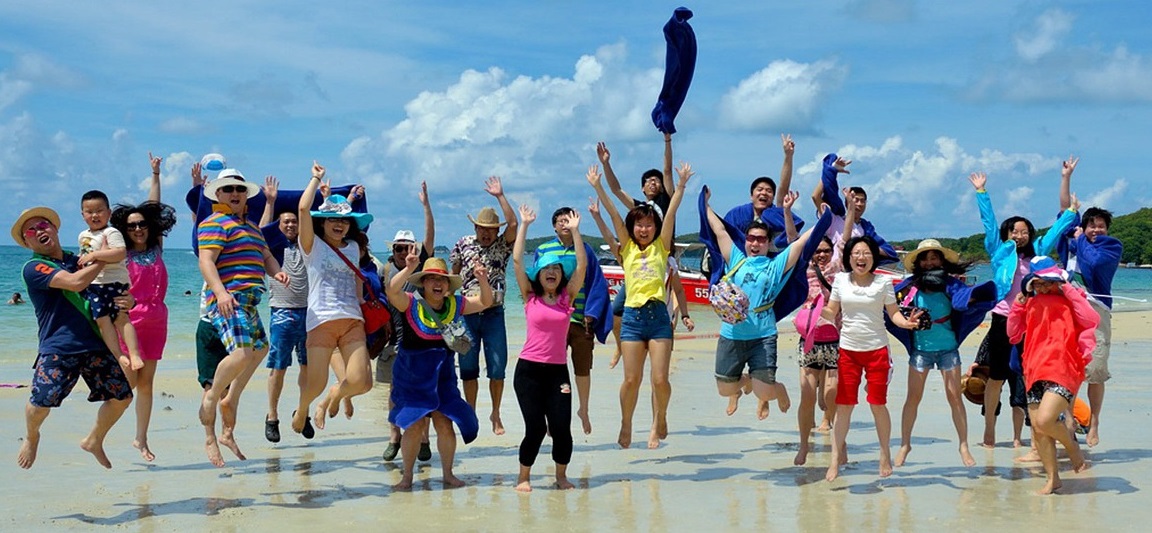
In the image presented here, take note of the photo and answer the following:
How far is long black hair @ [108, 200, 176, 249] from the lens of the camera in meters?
8.12

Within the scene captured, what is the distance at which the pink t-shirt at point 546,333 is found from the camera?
7438 millimetres

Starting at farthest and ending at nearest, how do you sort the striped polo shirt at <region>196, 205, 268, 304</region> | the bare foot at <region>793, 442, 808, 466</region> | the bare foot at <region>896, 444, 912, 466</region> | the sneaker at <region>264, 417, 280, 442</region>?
the sneaker at <region>264, 417, 280, 442</region>
the bare foot at <region>793, 442, 808, 466</region>
the bare foot at <region>896, 444, 912, 466</region>
the striped polo shirt at <region>196, 205, 268, 304</region>

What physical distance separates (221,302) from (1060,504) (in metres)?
5.24

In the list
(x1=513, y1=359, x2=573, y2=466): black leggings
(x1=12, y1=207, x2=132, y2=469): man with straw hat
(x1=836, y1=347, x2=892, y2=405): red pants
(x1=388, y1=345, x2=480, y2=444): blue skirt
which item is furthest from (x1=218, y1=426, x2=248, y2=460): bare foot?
(x1=836, y1=347, x2=892, y2=405): red pants

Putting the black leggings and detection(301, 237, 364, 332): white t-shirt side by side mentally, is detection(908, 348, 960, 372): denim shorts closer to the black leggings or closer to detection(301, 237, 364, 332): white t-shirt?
the black leggings

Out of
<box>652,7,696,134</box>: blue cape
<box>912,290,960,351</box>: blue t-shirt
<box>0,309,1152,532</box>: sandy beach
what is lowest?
<box>0,309,1152,532</box>: sandy beach

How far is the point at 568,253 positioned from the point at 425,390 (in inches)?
66.0

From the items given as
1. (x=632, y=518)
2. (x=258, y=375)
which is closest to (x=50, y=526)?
(x=632, y=518)

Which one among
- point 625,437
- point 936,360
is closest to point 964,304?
point 936,360

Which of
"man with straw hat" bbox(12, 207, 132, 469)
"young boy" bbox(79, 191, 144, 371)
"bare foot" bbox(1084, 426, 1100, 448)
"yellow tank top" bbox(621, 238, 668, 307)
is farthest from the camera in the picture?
"bare foot" bbox(1084, 426, 1100, 448)

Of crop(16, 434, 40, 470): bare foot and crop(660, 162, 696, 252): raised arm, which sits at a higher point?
crop(660, 162, 696, 252): raised arm

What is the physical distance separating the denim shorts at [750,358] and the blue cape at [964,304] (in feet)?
2.82

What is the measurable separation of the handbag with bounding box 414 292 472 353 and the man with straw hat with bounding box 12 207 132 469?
73.0 inches

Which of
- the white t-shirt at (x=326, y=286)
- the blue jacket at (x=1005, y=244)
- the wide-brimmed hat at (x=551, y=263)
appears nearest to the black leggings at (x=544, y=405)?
the wide-brimmed hat at (x=551, y=263)
